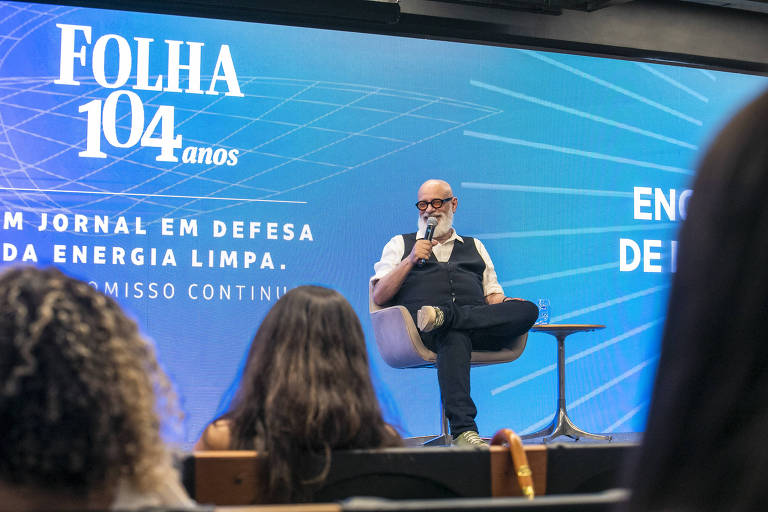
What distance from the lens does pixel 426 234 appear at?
15.6 feet

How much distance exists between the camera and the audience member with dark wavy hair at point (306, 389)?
178cm

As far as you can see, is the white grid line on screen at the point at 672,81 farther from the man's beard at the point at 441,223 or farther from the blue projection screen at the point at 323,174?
the man's beard at the point at 441,223

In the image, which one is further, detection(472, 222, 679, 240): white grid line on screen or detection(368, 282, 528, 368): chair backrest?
detection(472, 222, 679, 240): white grid line on screen

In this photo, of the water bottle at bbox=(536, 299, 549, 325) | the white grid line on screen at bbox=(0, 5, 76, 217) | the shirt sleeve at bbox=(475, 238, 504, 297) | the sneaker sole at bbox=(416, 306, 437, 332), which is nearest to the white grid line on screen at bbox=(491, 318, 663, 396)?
the water bottle at bbox=(536, 299, 549, 325)

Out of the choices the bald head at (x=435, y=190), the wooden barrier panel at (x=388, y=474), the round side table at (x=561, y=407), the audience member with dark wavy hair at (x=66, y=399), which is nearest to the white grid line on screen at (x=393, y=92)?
the bald head at (x=435, y=190)

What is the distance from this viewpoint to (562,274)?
18.8 feet

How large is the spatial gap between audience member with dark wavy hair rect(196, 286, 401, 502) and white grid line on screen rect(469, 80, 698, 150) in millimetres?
4016

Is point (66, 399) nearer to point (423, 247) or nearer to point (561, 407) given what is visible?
point (423, 247)

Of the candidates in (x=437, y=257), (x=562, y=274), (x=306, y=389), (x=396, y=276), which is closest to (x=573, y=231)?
(x=562, y=274)

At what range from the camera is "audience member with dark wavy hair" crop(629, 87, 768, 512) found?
542 mm

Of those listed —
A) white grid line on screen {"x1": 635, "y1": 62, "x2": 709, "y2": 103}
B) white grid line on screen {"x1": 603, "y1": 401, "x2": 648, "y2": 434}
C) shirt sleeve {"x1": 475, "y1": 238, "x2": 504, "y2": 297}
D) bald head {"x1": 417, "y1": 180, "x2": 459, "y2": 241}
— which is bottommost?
white grid line on screen {"x1": 603, "y1": 401, "x2": 648, "y2": 434}

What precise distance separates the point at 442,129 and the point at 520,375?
68.6 inches

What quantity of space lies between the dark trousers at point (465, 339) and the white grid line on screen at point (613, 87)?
6.93 ft

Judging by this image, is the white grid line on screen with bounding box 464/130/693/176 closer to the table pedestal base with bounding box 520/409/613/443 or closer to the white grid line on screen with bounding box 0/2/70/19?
the table pedestal base with bounding box 520/409/613/443
